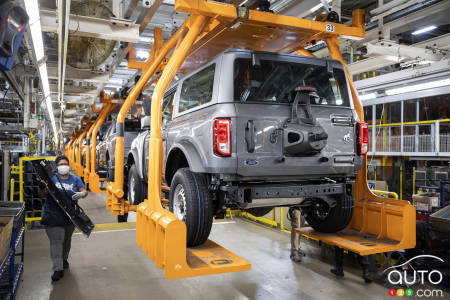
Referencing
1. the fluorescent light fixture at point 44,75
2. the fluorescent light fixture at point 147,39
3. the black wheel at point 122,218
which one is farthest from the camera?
the black wheel at point 122,218

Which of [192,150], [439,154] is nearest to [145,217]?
[192,150]

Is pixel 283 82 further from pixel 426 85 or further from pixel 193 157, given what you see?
pixel 426 85

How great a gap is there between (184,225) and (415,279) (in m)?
3.95

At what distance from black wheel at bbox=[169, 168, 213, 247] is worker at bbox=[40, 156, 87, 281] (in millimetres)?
2411

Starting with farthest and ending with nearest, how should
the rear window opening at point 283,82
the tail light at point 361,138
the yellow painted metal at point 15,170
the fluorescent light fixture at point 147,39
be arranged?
the fluorescent light fixture at point 147,39, the yellow painted metal at point 15,170, the tail light at point 361,138, the rear window opening at point 283,82

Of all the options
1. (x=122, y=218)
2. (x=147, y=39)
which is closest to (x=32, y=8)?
(x=147, y=39)

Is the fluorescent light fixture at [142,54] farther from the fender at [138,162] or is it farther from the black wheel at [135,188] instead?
the black wheel at [135,188]

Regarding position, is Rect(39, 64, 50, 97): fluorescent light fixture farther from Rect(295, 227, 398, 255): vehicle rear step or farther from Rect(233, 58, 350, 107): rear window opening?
Rect(295, 227, 398, 255): vehicle rear step

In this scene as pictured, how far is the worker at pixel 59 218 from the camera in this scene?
16.9 ft

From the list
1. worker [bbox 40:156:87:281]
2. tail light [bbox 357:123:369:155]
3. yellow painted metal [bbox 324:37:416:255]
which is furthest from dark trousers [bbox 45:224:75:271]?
tail light [bbox 357:123:369:155]

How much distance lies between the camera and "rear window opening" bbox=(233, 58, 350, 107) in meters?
3.41

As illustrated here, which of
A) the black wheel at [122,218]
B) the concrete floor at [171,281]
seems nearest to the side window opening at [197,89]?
the concrete floor at [171,281]

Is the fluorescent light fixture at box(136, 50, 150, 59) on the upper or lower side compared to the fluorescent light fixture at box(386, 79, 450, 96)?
upper

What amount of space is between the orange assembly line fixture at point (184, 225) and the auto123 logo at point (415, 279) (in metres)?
1.37
